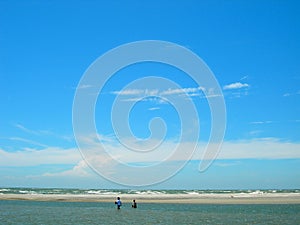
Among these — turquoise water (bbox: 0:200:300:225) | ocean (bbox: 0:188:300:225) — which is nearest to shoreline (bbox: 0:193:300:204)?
ocean (bbox: 0:188:300:225)

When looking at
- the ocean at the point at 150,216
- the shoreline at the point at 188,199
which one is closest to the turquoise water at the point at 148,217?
the ocean at the point at 150,216

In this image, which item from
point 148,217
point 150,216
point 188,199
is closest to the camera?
point 148,217

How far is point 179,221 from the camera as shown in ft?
101

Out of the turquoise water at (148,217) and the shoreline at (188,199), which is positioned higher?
the shoreline at (188,199)

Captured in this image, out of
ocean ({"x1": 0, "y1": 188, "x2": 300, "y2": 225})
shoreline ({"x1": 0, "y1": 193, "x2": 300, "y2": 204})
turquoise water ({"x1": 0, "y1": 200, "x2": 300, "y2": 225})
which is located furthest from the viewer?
shoreline ({"x1": 0, "y1": 193, "x2": 300, "y2": 204})

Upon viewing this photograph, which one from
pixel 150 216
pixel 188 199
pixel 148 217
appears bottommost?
pixel 148 217

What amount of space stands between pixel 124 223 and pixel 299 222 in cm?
1305

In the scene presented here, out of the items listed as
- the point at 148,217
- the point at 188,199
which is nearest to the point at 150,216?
the point at 148,217

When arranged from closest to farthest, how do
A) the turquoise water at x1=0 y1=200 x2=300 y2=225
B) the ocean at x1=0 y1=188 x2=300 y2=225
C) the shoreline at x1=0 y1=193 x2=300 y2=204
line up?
the turquoise water at x1=0 y1=200 x2=300 y2=225, the ocean at x1=0 y1=188 x2=300 y2=225, the shoreline at x1=0 y1=193 x2=300 y2=204

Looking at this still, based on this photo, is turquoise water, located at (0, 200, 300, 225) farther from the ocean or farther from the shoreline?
the shoreline

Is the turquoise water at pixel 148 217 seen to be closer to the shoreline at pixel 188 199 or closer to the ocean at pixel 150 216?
the ocean at pixel 150 216

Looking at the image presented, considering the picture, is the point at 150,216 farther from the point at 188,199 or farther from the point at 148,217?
the point at 188,199

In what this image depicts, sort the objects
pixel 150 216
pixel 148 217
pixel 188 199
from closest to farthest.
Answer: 1. pixel 148 217
2. pixel 150 216
3. pixel 188 199

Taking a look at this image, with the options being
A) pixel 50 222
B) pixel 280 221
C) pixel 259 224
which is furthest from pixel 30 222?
pixel 280 221
